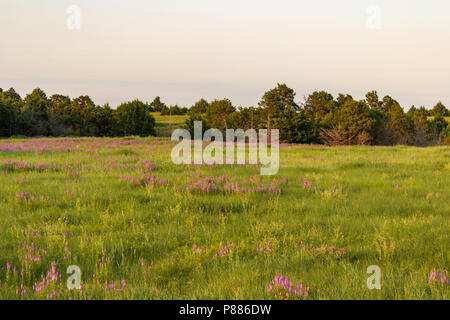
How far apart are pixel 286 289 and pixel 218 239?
210 cm

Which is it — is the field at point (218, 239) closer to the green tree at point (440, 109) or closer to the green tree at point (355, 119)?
the green tree at point (355, 119)

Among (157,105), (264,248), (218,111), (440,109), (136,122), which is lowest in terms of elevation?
(264,248)

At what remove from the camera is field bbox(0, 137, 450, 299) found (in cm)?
383

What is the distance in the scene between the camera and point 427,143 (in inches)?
3049

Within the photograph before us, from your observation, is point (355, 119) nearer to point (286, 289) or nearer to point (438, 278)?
point (438, 278)

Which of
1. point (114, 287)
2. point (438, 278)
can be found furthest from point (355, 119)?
point (114, 287)

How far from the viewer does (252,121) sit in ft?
212

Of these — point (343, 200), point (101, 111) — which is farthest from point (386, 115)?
point (343, 200)

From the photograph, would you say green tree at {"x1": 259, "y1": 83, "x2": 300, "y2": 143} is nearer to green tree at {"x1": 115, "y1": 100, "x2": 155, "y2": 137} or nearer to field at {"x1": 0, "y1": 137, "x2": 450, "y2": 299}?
green tree at {"x1": 115, "y1": 100, "x2": 155, "y2": 137}

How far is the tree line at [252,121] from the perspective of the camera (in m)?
58.6

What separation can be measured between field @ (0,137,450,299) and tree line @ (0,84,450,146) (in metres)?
42.3

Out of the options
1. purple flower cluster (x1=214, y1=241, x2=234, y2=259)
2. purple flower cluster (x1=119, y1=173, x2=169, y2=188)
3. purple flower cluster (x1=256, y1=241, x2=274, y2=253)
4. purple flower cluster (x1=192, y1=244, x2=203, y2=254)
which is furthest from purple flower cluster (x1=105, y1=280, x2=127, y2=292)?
purple flower cluster (x1=119, y1=173, x2=169, y2=188)

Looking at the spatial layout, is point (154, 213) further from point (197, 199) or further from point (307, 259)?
point (307, 259)
